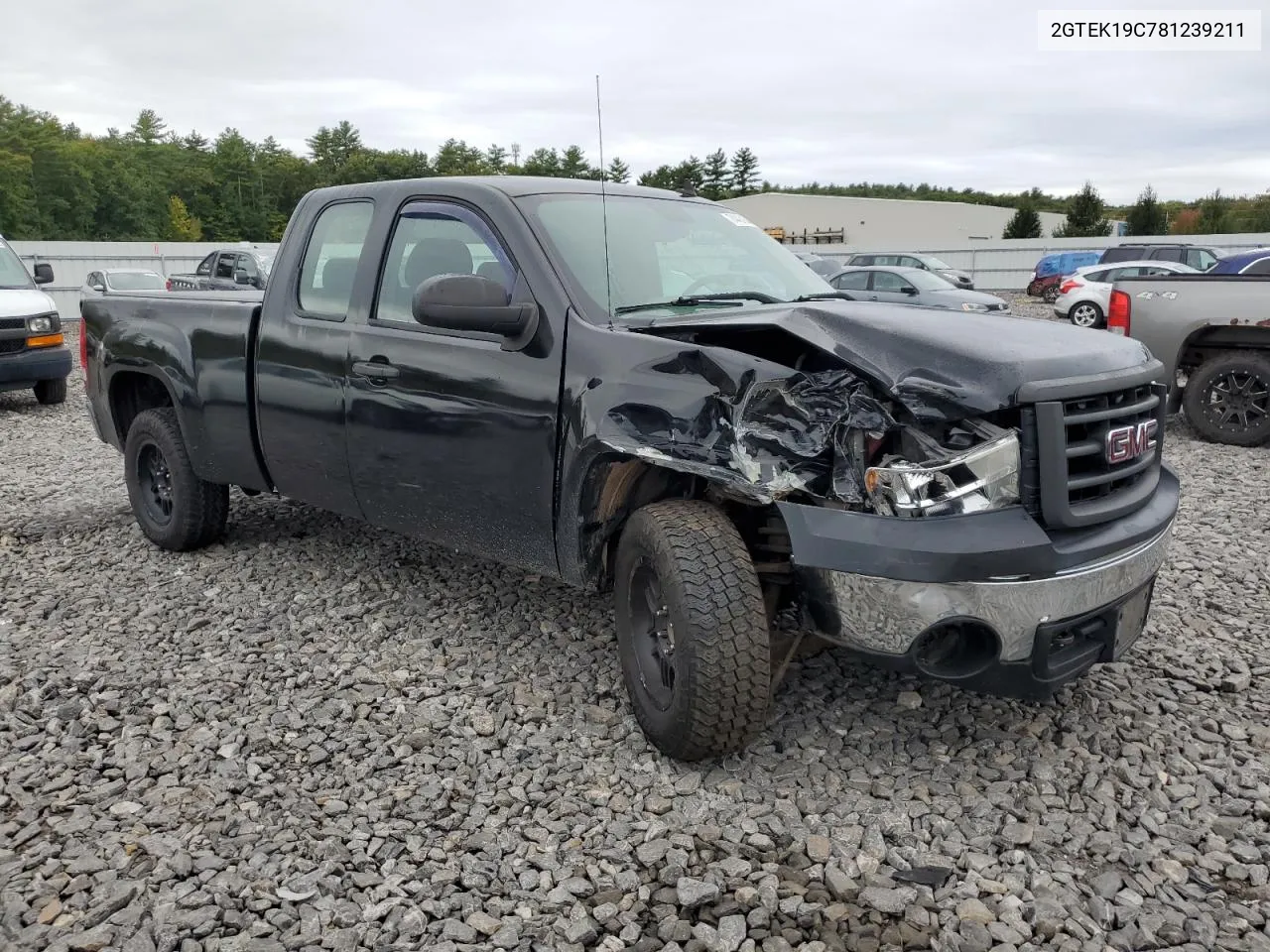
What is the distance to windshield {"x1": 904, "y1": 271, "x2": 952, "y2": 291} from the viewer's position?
19438 mm

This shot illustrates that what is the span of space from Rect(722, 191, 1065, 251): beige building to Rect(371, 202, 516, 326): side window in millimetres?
61174

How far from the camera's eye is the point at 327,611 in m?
4.75

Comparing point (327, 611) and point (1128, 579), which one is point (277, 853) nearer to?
point (327, 611)

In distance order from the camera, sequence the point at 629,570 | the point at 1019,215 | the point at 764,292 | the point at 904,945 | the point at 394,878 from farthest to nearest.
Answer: the point at 1019,215 → the point at 764,292 → the point at 629,570 → the point at 394,878 → the point at 904,945

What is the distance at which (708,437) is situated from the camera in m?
3.04

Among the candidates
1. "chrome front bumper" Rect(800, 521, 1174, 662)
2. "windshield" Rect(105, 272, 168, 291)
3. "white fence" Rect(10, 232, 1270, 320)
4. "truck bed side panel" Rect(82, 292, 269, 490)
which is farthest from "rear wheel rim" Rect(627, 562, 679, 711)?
"white fence" Rect(10, 232, 1270, 320)

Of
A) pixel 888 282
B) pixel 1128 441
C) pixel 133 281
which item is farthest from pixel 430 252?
pixel 133 281

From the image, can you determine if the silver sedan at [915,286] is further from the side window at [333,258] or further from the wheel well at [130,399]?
the side window at [333,258]

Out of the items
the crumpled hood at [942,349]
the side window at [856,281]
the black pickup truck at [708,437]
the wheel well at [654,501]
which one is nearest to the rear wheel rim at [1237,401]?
the black pickup truck at [708,437]

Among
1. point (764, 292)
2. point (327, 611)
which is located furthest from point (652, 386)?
point (327, 611)

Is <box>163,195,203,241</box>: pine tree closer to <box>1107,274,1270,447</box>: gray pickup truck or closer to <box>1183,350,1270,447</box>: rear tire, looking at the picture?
<box>1107,274,1270,447</box>: gray pickup truck

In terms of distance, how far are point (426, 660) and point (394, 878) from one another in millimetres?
1457

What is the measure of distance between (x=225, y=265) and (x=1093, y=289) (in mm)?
18162

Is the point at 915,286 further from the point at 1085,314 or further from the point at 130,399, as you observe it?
the point at 130,399
